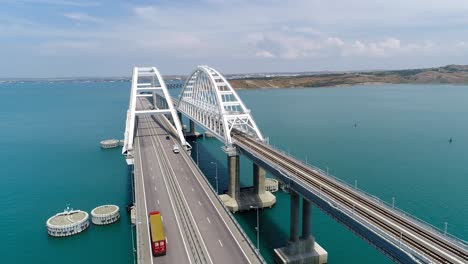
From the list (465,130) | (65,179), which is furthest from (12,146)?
(465,130)

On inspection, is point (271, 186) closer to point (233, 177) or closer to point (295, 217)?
point (233, 177)

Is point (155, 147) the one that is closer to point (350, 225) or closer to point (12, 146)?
point (350, 225)

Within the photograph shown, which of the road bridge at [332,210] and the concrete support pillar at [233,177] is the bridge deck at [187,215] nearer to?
the concrete support pillar at [233,177]

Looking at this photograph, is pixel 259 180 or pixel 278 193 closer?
pixel 259 180

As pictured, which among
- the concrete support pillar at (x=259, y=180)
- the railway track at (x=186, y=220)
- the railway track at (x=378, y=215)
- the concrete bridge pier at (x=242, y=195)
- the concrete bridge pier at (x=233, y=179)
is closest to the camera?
the railway track at (x=378, y=215)

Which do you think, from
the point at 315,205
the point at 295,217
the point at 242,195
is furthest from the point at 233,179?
the point at 315,205

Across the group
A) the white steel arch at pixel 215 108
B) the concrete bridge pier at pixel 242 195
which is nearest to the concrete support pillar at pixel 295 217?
the concrete bridge pier at pixel 242 195
